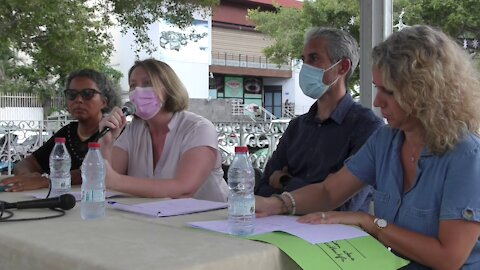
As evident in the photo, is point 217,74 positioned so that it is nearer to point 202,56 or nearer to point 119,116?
point 202,56

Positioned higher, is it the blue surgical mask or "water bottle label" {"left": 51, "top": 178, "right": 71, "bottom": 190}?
the blue surgical mask

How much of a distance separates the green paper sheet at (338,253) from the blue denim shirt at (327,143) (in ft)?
2.94

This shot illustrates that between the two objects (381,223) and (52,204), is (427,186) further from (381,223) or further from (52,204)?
(52,204)

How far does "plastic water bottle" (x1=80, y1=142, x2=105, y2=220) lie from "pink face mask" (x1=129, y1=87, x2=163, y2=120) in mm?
666

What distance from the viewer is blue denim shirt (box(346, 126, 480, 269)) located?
1539mm

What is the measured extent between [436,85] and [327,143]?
1009 millimetres

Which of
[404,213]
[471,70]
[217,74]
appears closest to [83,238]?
[404,213]

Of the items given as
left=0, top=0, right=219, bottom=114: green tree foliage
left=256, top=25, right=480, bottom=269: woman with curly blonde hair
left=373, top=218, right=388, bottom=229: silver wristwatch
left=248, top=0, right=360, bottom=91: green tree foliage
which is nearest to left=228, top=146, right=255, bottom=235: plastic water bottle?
left=256, top=25, right=480, bottom=269: woman with curly blonde hair

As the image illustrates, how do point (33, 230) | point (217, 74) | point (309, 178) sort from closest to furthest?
point (33, 230)
point (309, 178)
point (217, 74)

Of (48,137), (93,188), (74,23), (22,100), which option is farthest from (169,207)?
(22,100)

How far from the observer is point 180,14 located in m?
8.79

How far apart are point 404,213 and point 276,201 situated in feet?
1.42

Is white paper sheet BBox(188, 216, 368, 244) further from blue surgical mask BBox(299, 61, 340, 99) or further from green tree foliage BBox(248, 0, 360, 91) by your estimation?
green tree foliage BBox(248, 0, 360, 91)

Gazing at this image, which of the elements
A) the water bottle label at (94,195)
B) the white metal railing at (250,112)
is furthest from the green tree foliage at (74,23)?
the white metal railing at (250,112)
